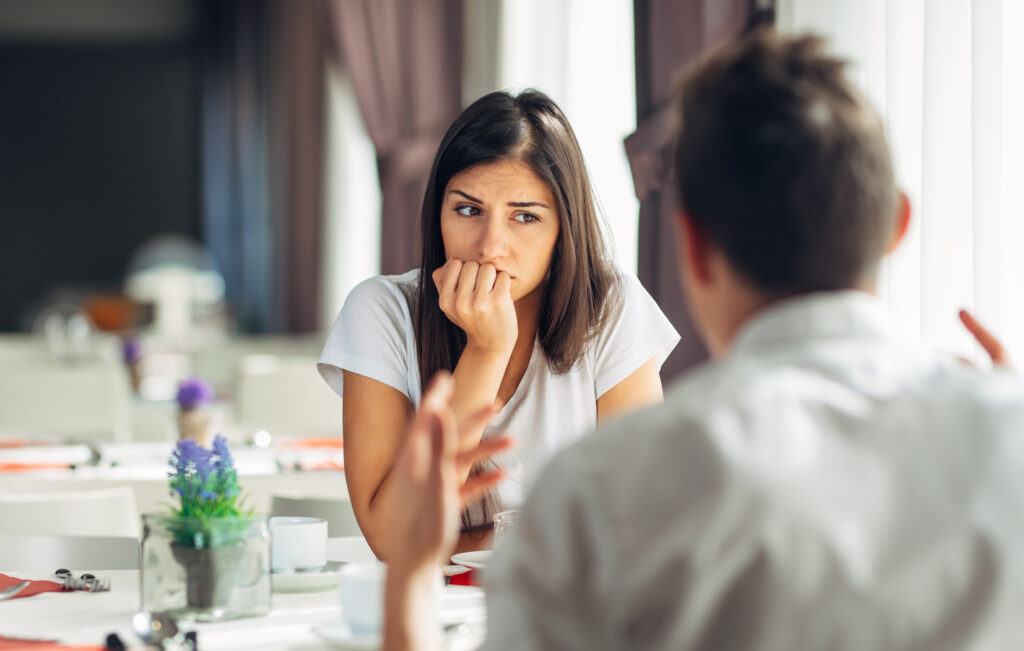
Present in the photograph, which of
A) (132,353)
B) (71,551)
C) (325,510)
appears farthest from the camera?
(132,353)

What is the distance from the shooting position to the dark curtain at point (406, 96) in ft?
14.9

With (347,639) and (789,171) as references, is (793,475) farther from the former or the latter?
(347,639)

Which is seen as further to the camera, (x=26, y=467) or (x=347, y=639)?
(x=26, y=467)

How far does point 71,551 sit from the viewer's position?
1601mm

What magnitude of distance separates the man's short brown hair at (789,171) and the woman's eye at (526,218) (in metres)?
0.99

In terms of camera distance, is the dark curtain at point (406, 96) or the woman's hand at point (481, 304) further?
the dark curtain at point (406, 96)

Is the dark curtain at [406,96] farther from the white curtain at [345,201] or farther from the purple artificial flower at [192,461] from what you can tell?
the purple artificial flower at [192,461]

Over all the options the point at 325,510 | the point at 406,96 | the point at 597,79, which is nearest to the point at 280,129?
the point at 406,96

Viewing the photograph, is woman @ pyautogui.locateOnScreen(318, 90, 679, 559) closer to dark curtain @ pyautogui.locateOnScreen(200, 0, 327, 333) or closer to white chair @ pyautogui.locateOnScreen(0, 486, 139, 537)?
white chair @ pyautogui.locateOnScreen(0, 486, 139, 537)

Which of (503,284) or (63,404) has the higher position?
(503,284)

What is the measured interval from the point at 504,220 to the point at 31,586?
2.64ft

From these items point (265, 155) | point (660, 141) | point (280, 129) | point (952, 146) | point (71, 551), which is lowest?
point (71, 551)

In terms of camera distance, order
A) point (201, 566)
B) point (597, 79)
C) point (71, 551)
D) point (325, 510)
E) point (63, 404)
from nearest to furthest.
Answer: point (201, 566)
point (71, 551)
point (325, 510)
point (597, 79)
point (63, 404)

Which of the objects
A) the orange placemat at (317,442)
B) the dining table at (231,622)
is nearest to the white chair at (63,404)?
the orange placemat at (317,442)
